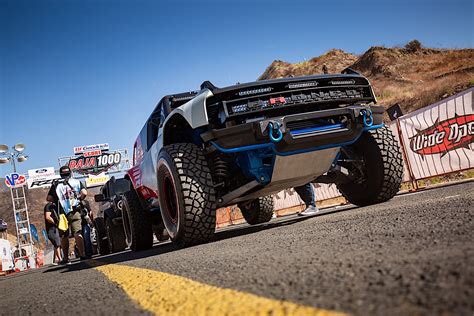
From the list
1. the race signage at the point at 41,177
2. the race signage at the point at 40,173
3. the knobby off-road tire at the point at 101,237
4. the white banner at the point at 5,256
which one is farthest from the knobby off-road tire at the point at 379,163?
the race signage at the point at 40,173

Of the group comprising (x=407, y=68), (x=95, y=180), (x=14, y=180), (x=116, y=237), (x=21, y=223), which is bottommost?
(x=116, y=237)

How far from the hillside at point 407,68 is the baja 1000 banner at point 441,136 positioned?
15450 millimetres

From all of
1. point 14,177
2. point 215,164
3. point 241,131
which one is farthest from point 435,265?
point 14,177

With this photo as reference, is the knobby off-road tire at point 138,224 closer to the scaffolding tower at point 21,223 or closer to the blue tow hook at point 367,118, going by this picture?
the blue tow hook at point 367,118

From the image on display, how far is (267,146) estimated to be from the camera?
165 inches

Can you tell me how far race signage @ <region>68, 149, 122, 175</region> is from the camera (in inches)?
2114

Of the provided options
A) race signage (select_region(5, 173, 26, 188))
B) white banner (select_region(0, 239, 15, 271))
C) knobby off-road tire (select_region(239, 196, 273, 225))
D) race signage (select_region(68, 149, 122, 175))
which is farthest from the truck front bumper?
race signage (select_region(68, 149, 122, 175))

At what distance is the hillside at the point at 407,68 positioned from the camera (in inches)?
1071

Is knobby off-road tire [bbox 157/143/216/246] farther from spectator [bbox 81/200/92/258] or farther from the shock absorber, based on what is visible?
spectator [bbox 81/200/92/258]

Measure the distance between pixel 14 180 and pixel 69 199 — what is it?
20.0m

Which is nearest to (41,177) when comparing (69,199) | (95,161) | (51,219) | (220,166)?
(95,161)

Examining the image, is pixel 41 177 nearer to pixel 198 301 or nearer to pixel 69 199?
pixel 69 199

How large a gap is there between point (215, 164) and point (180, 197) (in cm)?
72

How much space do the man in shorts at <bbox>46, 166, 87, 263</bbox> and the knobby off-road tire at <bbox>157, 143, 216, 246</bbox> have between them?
13.1 ft
